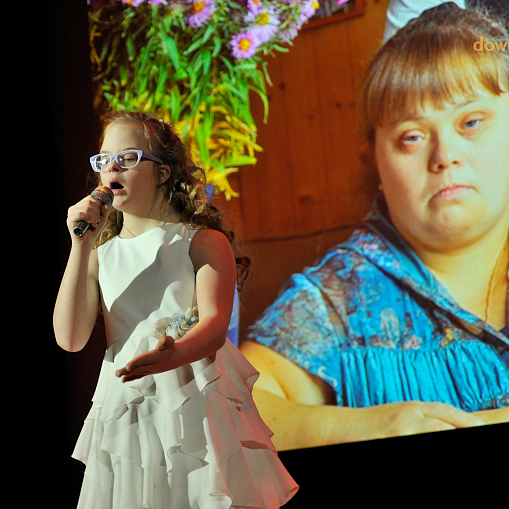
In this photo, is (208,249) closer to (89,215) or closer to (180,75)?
(89,215)

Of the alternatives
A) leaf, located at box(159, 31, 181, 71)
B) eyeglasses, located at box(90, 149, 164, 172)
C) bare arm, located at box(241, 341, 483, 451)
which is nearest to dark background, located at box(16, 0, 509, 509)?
bare arm, located at box(241, 341, 483, 451)

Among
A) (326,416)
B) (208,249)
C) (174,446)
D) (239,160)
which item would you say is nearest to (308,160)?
(239,160)

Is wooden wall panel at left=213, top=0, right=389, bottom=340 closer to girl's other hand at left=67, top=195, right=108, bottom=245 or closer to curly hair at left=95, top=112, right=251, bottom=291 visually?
curly hair at left=95, top=112, right=251, bottom=291

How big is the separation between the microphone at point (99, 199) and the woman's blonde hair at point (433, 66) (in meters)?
1.40

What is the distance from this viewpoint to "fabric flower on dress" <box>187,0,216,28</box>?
2.23 m

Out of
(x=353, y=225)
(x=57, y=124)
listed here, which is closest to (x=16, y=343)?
(x=57, y=124)

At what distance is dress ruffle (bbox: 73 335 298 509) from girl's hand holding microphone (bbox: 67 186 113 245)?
187 mm

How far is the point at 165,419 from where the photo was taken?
928 mm

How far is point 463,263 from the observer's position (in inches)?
84.6

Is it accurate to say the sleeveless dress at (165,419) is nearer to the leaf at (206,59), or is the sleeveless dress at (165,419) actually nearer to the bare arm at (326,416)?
the bare arm at (326,416)

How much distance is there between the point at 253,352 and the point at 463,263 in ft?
2.61

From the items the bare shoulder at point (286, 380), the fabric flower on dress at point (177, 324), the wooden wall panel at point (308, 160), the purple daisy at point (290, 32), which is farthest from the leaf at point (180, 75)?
the fabric flower on dress at point (177, 324)

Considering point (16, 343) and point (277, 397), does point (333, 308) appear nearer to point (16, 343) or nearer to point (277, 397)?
point (277, 397)

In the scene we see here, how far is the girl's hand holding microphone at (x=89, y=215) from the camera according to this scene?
0.93 m
